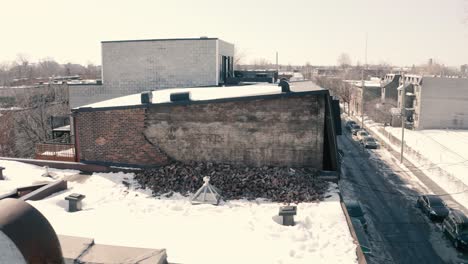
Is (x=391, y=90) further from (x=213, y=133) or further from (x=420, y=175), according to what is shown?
(x=213, y=133)

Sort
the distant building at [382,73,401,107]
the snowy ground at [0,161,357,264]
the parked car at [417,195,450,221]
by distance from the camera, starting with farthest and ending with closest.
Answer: the distant building at [382,73,401,107] < the parked car at [417,195,450,221] < the snowy ground at [0,161,357,264]

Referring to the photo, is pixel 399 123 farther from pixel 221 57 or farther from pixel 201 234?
pixel 201 234

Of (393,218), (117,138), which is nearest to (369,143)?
(393,218)

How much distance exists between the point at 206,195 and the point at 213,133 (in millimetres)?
3413

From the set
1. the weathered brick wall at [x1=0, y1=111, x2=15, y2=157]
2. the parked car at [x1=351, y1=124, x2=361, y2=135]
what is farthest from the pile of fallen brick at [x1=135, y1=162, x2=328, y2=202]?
the parked car at [x1=351, y1=124, x2=361, y2=135]

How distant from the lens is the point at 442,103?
2077 inches

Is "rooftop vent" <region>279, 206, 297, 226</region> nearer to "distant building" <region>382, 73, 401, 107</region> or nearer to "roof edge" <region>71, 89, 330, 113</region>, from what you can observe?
"roof edge" <region>71, 89, 330, 113</region>

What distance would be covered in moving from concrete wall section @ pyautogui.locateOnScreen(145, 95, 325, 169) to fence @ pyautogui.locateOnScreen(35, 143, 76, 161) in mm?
4096

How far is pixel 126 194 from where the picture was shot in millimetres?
13859

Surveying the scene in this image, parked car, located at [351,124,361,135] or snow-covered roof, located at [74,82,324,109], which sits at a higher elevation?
snow-covered roof, located at [74,82,324,109]

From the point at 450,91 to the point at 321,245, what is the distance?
5124 cm

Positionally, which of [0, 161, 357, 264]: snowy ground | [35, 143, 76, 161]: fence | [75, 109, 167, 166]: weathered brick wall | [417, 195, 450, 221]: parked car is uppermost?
[75, 109, 167, 166]: weathered brick wall

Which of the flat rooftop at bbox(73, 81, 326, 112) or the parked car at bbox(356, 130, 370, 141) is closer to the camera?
the flat rooftop at bbox(73, 81, 326, 112)

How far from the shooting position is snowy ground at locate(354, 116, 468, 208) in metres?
28.0
